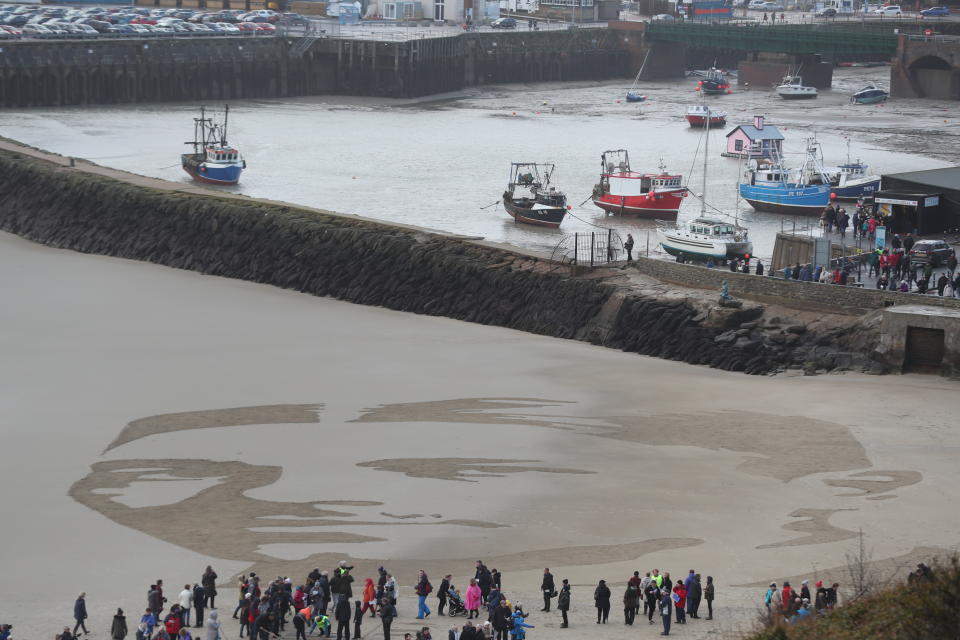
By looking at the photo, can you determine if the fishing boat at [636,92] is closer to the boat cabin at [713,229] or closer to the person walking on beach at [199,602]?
the boat cabin at [713,229]

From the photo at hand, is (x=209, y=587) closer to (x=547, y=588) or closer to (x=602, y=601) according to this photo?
(x=547, y=588)

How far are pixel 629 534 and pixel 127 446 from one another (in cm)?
901

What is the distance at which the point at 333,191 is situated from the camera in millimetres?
51188

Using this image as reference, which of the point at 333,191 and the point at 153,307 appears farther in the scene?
the point at 333,191

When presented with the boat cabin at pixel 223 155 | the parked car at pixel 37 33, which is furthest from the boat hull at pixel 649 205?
the parked car at pixel 37 33

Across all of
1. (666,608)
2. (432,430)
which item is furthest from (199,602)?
(432,430)

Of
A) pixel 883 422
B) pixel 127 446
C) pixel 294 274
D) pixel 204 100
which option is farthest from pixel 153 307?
pixel 204 100

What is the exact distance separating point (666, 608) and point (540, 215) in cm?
3090

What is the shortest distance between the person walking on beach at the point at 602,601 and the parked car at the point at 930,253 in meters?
17.1

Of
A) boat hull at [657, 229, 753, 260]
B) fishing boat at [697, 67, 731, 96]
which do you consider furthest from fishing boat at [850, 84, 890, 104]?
boat hull at [657, 229, 753, 260]

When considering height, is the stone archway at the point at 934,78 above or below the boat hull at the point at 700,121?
above

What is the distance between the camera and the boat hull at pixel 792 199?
159 ft

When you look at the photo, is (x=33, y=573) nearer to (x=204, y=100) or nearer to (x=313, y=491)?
(x=313, y=491)

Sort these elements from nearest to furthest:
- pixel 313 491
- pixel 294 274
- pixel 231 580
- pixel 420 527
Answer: pixel 231 580 < pixel 420 527 < pixel 313 491 < pixel 294 274
